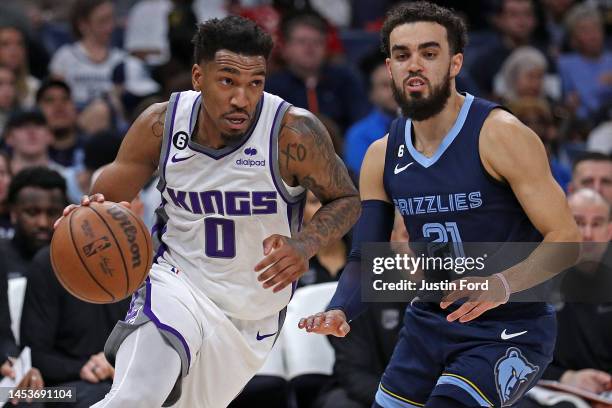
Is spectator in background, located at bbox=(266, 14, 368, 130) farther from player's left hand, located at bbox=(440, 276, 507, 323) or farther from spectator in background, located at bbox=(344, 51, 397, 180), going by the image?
player's left hand, located at bbox=(440, 276, 507, 323)

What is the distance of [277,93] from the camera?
944cm

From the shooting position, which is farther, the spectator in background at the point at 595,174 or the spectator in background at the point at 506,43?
the spectator in background at the point at 506,43

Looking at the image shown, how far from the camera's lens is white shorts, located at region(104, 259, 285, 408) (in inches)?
179

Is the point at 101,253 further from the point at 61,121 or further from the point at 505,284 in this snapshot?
the point at 61,121

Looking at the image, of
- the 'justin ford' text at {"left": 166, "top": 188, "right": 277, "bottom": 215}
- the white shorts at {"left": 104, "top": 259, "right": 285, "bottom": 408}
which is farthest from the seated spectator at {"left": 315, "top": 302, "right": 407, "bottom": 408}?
the 'justin ford' text at {"left": 166, "top": 188, "right": 277, "bottom": 215}

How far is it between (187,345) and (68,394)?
160 cm

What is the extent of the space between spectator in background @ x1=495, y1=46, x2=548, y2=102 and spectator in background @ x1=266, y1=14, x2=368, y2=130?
1427 mm

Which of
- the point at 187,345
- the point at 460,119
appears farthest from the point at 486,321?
the point at 187,345

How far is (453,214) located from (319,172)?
637mm

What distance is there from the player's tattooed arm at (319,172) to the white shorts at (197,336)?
0.57 metres

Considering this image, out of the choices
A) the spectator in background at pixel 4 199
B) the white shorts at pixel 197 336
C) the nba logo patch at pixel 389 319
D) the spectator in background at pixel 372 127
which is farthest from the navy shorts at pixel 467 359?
the spectator in background at pixel 372 127

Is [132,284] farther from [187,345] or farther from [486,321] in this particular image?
[486,321]

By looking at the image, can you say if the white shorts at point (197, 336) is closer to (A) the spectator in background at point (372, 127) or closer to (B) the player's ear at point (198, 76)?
(B) the player's ear at point (198, 76)

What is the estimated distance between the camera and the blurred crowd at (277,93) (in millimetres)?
6391
